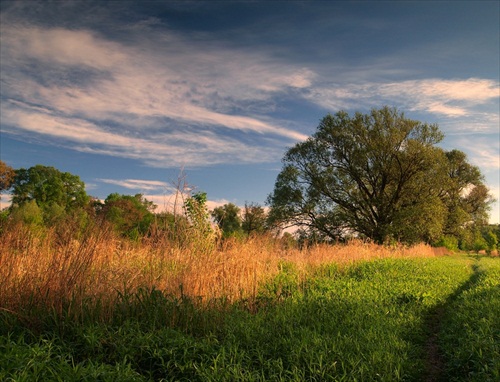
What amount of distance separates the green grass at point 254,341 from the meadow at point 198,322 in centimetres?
2

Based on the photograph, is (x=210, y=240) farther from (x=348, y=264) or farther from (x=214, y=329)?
(x=348, y=264)

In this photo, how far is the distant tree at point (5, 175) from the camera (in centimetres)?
3959

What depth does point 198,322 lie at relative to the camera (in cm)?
638

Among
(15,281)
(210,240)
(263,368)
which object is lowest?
(263,368)

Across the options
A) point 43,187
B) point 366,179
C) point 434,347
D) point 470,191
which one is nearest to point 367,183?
point 366,179

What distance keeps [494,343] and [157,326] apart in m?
5.11

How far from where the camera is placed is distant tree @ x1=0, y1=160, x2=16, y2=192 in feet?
130

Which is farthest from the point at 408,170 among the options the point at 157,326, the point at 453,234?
the point at 157,326

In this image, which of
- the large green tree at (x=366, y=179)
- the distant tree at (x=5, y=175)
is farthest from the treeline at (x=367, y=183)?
the distant tree at (x=5, y=175)

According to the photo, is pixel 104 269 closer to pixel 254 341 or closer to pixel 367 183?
pixel 254 341

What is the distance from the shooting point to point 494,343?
5891 millimetres

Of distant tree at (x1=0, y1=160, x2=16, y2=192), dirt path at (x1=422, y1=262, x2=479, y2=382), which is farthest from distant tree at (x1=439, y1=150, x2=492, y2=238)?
distant tree at (x1=0, y1=160, x2=16, y2=192)

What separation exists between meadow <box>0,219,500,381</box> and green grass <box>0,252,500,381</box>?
0.07 ft

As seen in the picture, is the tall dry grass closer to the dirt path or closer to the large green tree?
the dirt path
